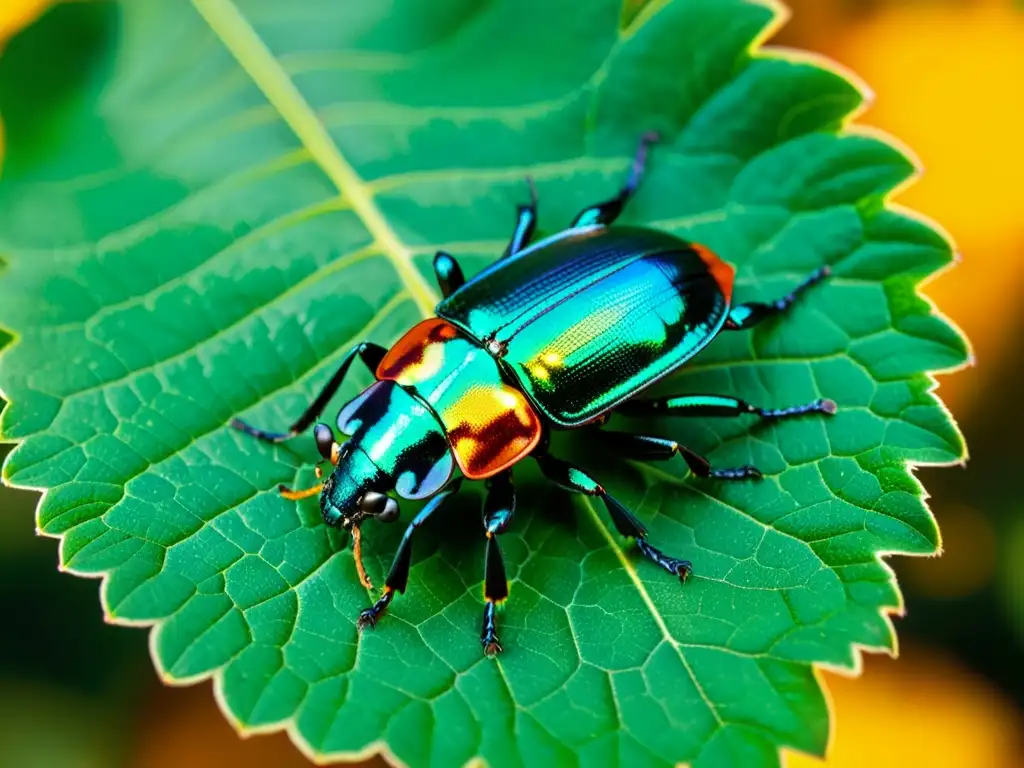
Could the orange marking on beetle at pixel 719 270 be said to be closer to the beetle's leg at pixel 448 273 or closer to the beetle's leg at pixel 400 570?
the beetle's leg at pixel 448 273

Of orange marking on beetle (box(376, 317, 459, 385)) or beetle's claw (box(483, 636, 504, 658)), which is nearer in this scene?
beetle's claw (box(483, 636, 504, 658))

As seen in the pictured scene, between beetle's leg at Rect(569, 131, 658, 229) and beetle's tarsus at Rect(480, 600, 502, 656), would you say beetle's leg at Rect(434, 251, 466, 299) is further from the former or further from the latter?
beetle's tarsus at Rect(480, 600, 502, 656)

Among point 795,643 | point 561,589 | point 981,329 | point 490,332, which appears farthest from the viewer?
point 981,329

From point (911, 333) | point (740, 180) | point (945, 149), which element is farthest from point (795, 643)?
point (945, 149)

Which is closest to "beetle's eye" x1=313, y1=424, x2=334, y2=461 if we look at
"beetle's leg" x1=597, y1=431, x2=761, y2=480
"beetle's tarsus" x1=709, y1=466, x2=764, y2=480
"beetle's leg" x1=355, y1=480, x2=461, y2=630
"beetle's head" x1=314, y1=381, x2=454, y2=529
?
"beetle's head" x1=314, y1=381, x2=454, y2=529

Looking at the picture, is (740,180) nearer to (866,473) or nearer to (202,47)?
(866,473)

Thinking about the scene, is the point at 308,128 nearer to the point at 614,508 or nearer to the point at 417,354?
the point at 417,354
